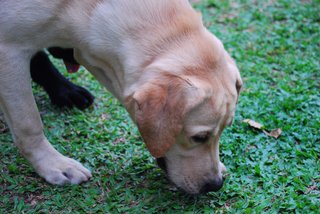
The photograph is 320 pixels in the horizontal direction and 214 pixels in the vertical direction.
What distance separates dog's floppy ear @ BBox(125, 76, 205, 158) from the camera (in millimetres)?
2867

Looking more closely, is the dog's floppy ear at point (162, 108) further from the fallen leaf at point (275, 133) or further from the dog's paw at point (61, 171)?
the fallen leaf at point (275, 133)

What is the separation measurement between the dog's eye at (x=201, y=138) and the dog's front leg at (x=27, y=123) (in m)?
0.95

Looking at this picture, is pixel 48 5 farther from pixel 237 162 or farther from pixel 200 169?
pixel 237 162

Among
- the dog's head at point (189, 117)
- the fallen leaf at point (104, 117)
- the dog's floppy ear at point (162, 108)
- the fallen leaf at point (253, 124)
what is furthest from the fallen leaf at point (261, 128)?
the dog's floppy ear at point (162, 108)

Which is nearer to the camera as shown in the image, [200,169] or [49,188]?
[200,169]

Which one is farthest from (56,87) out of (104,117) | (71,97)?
(104,117)

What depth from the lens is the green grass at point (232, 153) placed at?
3398 millimetres

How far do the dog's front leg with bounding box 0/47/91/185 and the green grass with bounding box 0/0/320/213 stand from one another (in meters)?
0.11

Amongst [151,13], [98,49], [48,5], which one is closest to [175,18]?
[151,13]

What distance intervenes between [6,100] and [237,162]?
66.6 inches

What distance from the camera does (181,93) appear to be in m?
2.92

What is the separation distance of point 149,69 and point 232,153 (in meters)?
1.20

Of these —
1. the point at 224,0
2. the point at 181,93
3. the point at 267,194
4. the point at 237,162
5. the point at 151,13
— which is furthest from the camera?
the point at 224,0

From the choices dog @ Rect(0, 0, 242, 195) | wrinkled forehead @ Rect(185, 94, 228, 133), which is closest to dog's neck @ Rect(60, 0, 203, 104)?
dog @ Rect(0, 0, 242, 195)
